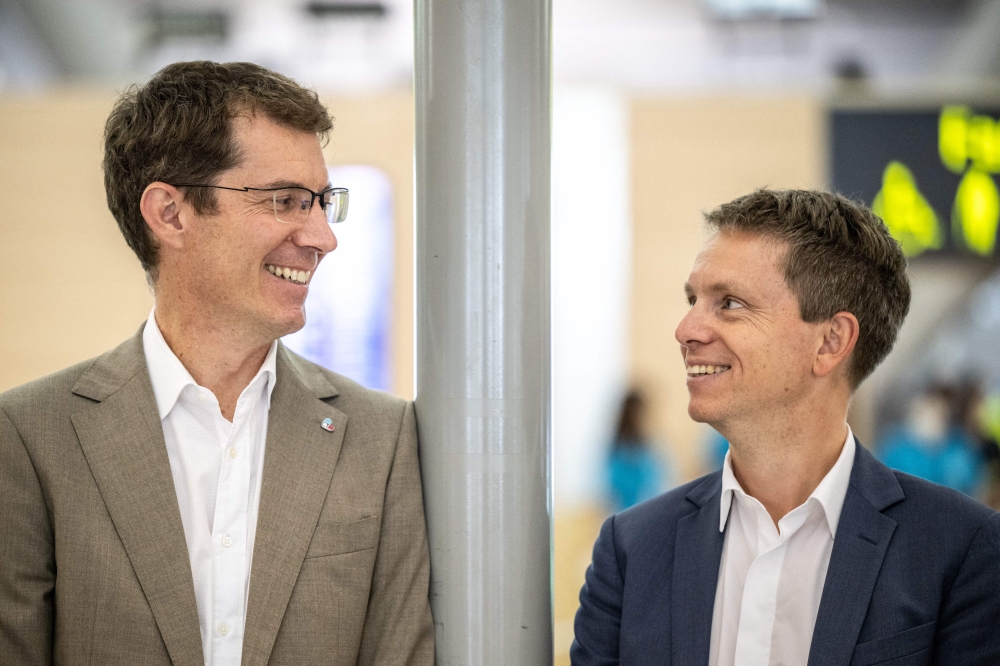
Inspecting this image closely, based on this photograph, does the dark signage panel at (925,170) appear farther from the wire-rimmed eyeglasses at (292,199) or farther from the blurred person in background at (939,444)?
the wire-rimmed eyeglasses at (292,199)

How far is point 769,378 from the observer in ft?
6.32

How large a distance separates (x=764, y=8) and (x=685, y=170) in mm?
1330

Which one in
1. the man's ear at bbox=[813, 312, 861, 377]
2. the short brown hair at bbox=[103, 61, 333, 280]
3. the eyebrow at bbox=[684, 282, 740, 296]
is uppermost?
the short brown hair at bbox=[103, 61, 333, 280]

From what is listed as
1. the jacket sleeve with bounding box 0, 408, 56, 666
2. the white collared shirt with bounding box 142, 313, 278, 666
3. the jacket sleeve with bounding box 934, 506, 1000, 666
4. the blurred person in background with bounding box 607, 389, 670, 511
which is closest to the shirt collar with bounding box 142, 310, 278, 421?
the white collared shirt with bounding box 142, 313, 278, 666

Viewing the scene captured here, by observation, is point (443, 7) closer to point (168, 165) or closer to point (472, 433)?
point (168, 165)

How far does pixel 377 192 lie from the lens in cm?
707

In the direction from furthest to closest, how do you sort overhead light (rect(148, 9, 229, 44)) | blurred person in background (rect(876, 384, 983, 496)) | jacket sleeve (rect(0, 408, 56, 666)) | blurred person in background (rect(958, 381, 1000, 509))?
overhead light (rect(148, 9, 229, 44)) → blurred person in background (rect(876, 384, 983, 496)) → blurred person in background (rect(958, 381, 1000, 509)) → jacket sleeve (rect(0, 408, 56, 666))

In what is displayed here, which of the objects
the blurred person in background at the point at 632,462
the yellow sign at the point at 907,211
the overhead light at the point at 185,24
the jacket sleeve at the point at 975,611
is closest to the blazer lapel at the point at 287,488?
the jacket sleeve at the point at 975,611

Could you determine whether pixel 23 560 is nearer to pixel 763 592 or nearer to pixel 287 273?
pixel 287 273

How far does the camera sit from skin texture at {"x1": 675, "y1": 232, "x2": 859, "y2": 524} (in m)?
1.93

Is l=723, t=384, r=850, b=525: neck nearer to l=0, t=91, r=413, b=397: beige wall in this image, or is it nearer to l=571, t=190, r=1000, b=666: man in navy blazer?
l=571, t=190, r=1000, b=666: man in navy blazer

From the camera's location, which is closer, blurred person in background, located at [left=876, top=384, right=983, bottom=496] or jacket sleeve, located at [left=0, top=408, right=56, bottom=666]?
jacket sleeve, located at [left=0, top=408, right=56, bottom=666]

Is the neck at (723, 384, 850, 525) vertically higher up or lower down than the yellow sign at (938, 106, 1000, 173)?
lower down

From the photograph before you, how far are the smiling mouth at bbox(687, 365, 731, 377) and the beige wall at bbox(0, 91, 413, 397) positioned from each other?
496 cm
